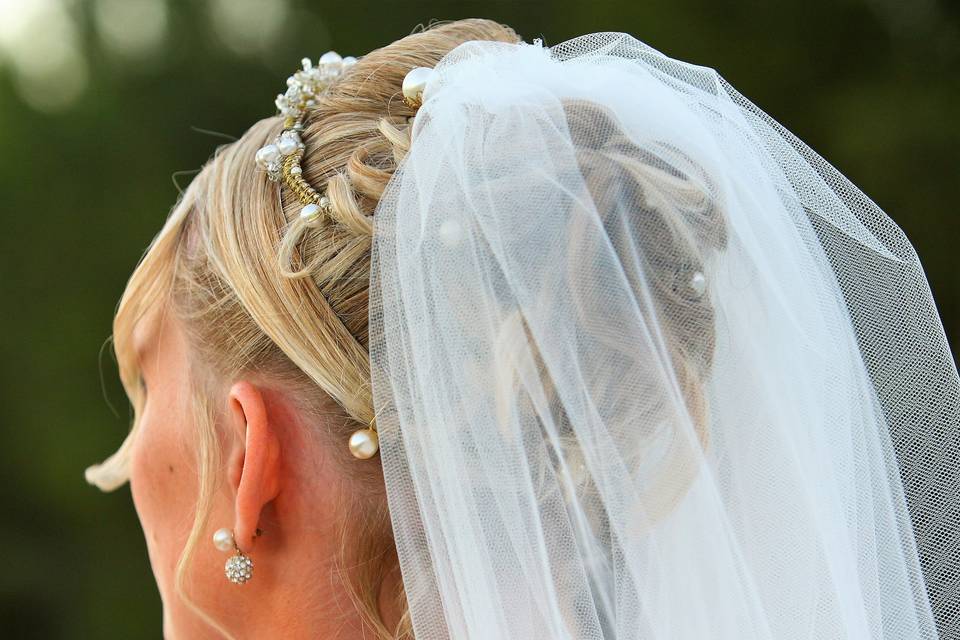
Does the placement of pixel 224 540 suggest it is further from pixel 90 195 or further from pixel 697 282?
pixel 90 195

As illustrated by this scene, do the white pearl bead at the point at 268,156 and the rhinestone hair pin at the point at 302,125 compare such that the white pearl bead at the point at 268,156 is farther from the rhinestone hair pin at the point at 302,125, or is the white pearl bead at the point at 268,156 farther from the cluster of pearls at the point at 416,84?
the cluster of pearls at the point at 416,84

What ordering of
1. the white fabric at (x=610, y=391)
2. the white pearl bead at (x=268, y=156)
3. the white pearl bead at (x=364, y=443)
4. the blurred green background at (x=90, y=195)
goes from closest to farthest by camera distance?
the white fabric at (x=610, y=391) < the white pearl bead at (x=364, y=443) < the white pearl bead at (x=268, y=156) < the blurred green background at (x=90, y=195)

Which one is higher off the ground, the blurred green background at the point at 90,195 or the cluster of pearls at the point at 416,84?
the cluster of pearls at the point at 416,84

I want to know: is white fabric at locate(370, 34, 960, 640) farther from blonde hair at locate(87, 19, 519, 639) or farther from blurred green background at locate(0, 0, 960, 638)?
blurred green background at locate(0, 0, 960, 638)

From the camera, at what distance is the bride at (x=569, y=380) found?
1.30 meters

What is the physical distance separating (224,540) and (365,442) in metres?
0.30

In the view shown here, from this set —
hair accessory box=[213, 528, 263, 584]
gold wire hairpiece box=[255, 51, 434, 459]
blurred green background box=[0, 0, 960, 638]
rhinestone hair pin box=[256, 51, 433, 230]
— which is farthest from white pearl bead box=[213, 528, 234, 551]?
blurred green background box=[0, 0, 960, 638]

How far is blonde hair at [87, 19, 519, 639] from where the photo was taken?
4.73 ft

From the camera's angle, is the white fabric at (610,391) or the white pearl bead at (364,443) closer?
the white fabric at (610,391)

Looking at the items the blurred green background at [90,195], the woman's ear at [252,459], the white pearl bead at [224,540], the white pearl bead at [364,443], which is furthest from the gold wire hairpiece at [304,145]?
the blurred green background at [90,195]

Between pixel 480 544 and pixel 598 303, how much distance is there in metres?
0.35

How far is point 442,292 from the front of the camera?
1.31 m

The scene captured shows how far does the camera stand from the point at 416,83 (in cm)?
148

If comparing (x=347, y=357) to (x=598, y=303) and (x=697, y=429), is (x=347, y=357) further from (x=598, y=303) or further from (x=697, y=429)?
(x=697, y=429)
